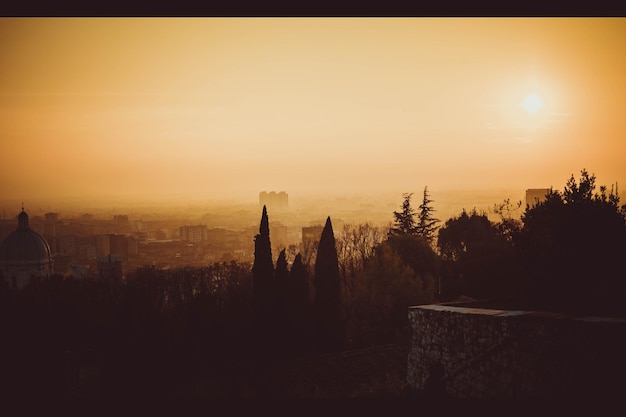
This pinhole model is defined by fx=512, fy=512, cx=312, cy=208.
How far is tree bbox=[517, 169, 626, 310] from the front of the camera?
30.0 feet

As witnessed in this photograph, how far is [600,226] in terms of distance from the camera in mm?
9930

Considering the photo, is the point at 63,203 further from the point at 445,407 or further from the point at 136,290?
the point at 445,407

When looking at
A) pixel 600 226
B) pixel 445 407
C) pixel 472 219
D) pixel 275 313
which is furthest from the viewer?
pixel 472 219

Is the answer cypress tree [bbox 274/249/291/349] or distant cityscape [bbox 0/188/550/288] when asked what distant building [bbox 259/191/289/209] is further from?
cypress tree [bbox 274/249/291/349]

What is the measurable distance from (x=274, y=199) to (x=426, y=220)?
8523 mm

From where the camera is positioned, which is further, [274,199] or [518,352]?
[274,199]

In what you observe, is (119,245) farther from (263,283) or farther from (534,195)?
(534,195)

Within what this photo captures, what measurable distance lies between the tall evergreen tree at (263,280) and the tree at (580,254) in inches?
352

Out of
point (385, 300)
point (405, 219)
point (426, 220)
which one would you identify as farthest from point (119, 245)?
point (385, 300)

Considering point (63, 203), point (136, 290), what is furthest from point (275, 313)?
point (63, 203)

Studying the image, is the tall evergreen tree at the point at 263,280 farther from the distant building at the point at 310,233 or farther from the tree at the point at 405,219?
the tree at the point at 405,219

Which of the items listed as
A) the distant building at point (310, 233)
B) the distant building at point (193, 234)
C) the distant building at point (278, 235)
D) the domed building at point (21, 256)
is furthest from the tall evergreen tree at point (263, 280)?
the domed building at point (21, 256)

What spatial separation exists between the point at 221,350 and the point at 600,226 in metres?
12.8

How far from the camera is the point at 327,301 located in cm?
1786
